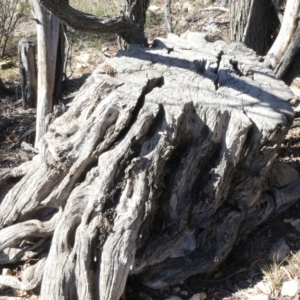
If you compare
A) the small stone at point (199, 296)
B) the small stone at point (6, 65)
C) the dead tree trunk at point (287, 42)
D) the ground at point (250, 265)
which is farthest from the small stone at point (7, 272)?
the small stone at point (6, 65)

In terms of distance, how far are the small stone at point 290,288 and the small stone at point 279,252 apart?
0.17m

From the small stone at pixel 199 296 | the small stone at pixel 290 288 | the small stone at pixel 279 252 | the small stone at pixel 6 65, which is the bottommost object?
the small stone at pixel 6 65

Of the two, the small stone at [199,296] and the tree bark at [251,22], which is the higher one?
the tree bark at [251,22]

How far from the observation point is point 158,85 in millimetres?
3123

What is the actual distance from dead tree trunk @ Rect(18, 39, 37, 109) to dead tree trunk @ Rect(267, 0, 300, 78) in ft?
8.47

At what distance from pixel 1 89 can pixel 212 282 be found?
12.8 feet

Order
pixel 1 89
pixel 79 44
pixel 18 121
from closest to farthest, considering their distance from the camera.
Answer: pixel 18 121 < pixel 1 89 < pixel 79 44

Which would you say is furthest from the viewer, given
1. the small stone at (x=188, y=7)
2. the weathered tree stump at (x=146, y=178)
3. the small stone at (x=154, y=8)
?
the small stone at (x=154, y=8)

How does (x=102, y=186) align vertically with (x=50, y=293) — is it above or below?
above

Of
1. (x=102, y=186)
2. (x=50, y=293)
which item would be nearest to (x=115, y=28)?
(x=102, y=186)

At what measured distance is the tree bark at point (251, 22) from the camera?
13.9ft

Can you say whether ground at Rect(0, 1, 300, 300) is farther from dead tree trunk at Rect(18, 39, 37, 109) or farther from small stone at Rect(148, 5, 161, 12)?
small stone at Rect(148, 5, 161, 12)

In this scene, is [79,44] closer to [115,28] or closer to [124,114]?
[115,28]

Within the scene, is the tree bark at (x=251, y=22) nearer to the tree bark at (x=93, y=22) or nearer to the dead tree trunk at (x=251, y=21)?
the dead tree trunk at (x=251, y=21)
